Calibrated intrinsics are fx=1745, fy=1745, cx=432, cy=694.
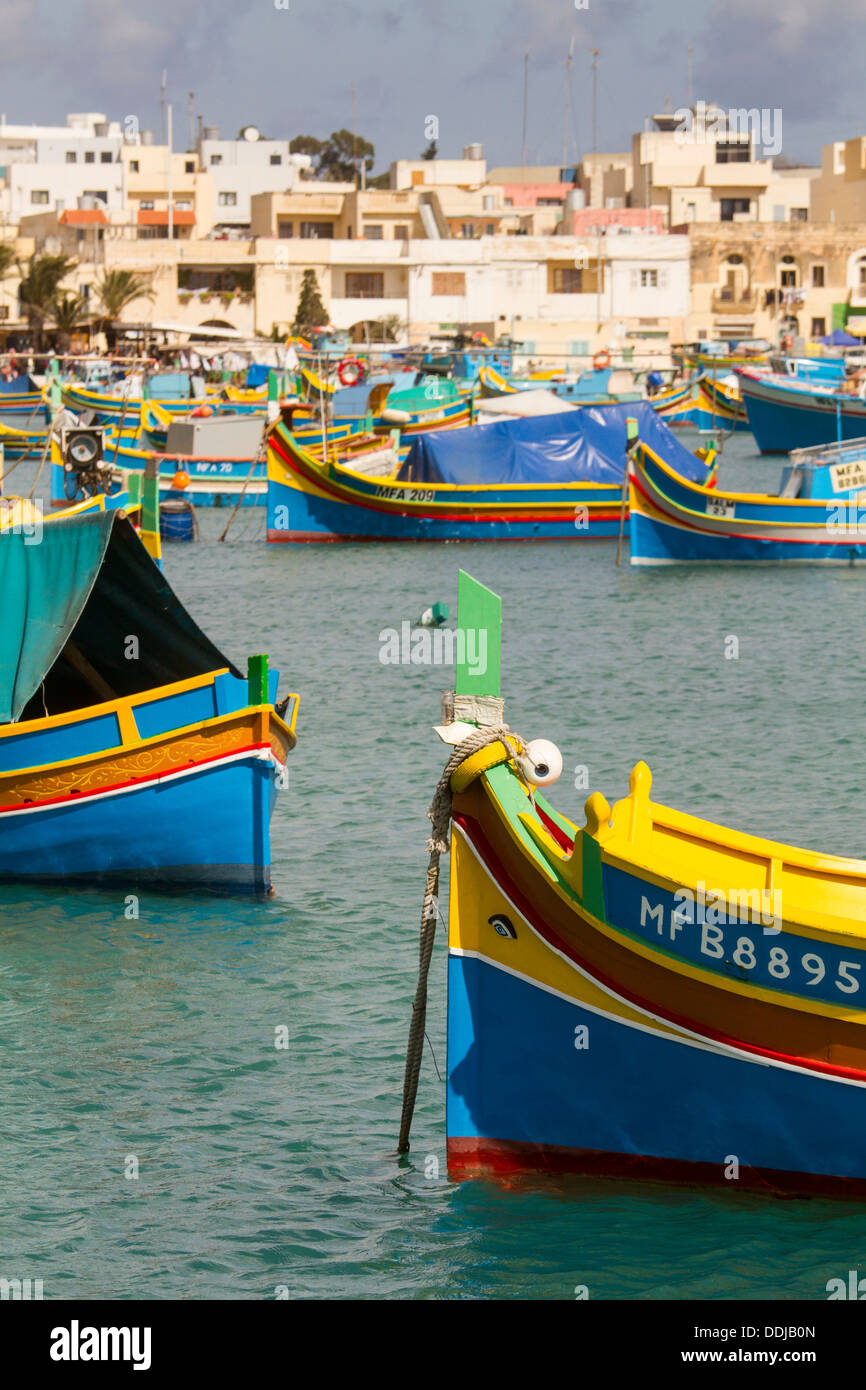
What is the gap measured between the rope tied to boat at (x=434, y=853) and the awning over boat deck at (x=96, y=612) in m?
5.10

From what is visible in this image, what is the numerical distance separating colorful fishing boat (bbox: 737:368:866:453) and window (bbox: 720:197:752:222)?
41.3 metres

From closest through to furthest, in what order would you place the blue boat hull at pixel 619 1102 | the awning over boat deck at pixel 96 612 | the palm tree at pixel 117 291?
the blue boat hull at pixel 619 1102, the awning over boat deck at pixel 96 612, the palm tree at pixel 117 291

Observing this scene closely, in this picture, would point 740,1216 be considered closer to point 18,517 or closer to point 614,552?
point 18,517

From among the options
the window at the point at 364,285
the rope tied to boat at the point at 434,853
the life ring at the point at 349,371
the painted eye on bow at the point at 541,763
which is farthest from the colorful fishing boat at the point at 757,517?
the window at the point at 364,285

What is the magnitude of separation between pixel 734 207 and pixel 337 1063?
Answer: 92.8 meters

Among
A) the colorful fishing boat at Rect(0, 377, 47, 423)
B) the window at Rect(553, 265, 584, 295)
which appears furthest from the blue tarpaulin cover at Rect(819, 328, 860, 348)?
the colorful fishing boat at Rect(0, 377, 47, 423)

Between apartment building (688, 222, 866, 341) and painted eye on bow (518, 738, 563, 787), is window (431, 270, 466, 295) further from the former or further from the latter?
painted eye on bow (518, 738, 563, 787)

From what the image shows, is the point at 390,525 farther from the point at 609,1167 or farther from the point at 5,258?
the point at 5,258

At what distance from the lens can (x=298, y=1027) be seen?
34.4ft

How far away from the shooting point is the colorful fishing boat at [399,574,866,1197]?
7324 mm

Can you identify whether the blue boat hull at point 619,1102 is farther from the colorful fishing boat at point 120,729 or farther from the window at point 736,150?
the window at point 736,150

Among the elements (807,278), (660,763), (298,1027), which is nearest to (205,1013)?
(298,1027)

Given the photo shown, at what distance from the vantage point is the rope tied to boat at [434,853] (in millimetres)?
7871

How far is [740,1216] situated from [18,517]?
27.1 feet
